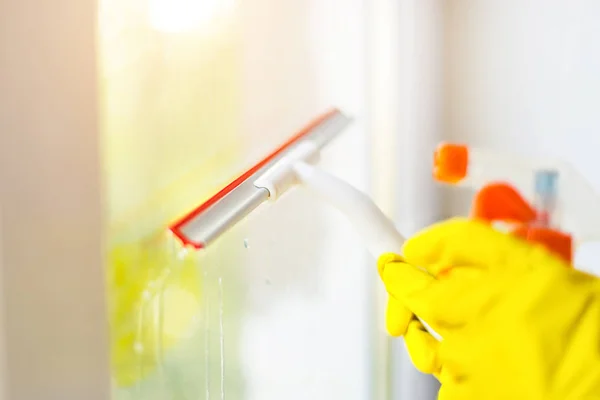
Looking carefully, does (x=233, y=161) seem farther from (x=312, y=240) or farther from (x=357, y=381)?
(x=357, y=381)

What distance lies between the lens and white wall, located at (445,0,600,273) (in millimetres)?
653

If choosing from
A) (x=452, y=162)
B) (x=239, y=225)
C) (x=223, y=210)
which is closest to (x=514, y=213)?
(x=452, y=162)

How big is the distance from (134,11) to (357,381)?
0.54 metres

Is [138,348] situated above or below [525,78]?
below

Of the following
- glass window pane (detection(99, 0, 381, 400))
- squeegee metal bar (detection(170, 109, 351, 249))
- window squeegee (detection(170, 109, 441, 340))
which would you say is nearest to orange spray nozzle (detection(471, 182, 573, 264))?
window squeegee (detection(170, 109, 441, 340))

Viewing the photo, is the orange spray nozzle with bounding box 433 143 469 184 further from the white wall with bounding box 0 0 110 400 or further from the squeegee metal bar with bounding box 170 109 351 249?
the white wall with bounding box 0 0 110 400

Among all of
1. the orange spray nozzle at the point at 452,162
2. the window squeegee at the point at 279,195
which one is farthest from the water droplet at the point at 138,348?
the orange spray nozzle at the point at 452,162

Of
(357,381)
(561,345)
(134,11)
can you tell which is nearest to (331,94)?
(134,11)

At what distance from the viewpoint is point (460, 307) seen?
0.34 meters

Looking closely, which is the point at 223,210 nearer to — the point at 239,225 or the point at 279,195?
the point at 279,195

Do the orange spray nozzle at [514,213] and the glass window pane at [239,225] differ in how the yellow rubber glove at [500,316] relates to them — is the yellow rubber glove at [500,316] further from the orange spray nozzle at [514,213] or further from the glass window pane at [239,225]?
the glass window pane at [239,225]

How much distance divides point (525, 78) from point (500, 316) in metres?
0.47

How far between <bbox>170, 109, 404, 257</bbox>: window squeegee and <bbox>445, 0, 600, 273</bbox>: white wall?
0.29 m

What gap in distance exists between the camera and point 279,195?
470 mm
